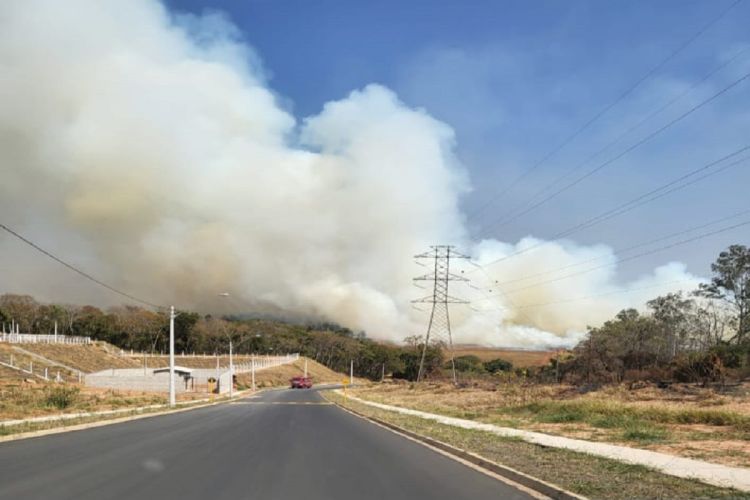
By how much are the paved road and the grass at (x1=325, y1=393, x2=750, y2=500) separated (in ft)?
3.76

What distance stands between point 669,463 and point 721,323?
77.4 m

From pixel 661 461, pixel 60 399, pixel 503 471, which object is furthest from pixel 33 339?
pixel 661 461

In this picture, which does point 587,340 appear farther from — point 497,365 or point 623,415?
point 497,365

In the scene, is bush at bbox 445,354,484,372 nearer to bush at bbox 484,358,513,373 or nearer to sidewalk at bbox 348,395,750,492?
bush at bbox 484,358,513,373

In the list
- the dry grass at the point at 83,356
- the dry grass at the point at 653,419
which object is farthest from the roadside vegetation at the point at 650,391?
the dry grass at the point at 83,356

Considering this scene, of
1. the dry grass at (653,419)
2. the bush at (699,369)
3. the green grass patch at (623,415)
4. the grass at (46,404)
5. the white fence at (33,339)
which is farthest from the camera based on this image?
the white fence at (33,339)

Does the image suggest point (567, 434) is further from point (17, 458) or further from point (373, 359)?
point (373, 359)

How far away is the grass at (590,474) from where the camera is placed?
11.2 meters

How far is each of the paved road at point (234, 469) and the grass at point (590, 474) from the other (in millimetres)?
1145

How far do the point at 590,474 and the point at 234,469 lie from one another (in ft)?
23.1

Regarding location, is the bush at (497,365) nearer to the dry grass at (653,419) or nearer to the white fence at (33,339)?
the white fence at (33,339)

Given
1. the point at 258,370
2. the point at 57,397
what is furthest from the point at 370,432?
the point at 258,370

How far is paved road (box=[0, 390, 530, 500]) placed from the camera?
11398 mm

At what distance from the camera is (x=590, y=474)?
13547 mm
